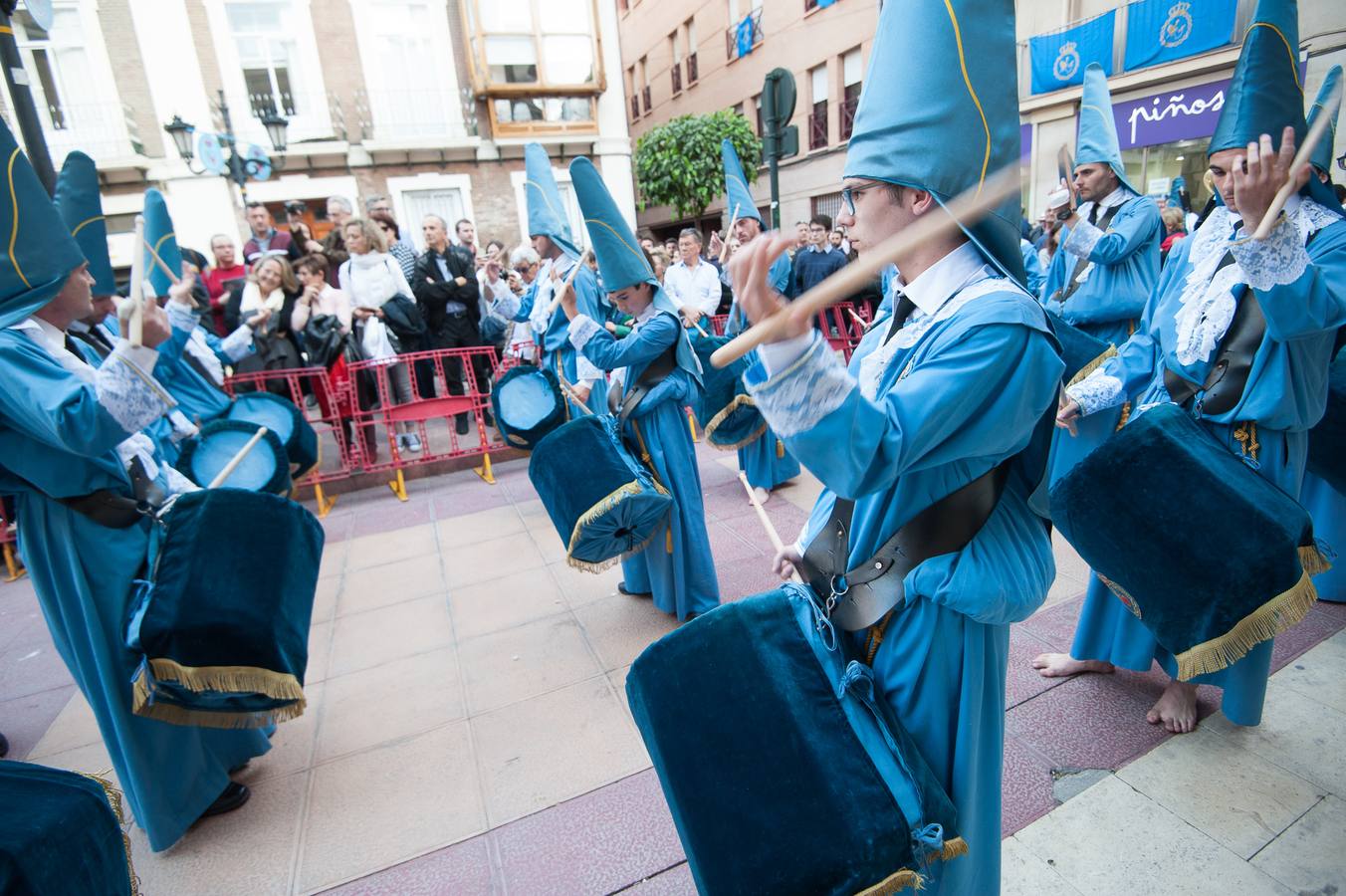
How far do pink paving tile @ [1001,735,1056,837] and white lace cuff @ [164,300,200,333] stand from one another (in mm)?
4179

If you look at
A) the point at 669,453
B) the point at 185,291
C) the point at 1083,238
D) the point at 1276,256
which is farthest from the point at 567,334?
the point at 1276,256

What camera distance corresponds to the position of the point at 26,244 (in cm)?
188

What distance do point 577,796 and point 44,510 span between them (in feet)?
6.63

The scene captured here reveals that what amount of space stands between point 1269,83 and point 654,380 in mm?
2478

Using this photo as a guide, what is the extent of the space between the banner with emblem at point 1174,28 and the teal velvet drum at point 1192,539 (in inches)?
513

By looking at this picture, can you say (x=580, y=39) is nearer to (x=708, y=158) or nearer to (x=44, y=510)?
(x=708, y=158)

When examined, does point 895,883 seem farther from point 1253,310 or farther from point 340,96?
point 340,96

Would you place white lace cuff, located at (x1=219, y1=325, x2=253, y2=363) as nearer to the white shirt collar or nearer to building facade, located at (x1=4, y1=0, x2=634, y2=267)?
the white shirt collar

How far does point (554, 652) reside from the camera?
349cm

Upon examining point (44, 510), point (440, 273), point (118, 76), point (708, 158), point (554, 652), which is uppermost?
point (118, 76)

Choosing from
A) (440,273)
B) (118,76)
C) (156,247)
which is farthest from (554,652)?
(118,76)

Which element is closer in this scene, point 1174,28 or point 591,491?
point 591,491

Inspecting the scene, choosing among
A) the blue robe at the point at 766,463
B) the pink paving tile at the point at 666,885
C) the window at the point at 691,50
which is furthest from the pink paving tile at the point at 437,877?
the window at the point at 691,50

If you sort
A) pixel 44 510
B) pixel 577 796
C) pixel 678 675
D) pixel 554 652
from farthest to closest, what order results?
1. pixel 554 652
2. pixel 577 796
3. pixel 44 510
4. pixel 678 675
